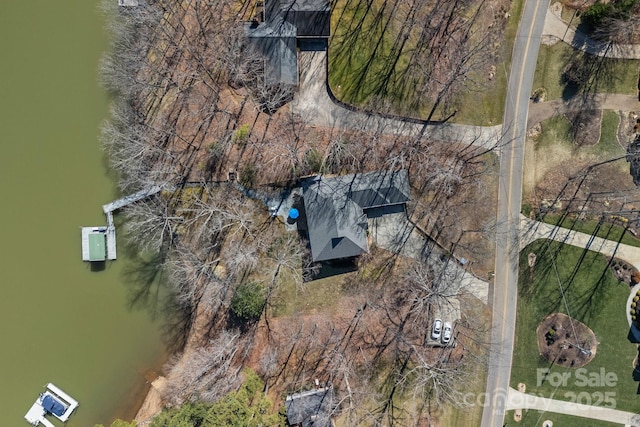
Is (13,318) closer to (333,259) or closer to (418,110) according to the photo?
(333,259)

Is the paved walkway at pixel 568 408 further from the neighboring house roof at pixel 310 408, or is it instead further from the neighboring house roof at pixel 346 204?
the neighboring house roof at pixel 346 204

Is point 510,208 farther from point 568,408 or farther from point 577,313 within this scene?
point 568,408

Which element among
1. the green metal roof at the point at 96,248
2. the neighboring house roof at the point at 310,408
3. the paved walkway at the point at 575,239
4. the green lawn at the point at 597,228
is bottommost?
the neighboring house roof at the point at 310,408

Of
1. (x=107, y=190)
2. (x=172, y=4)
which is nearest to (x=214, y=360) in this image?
(x=107, y=190)

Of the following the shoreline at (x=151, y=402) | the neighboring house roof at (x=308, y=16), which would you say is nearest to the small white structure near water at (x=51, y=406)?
the shoreline at (x=151, y=402)

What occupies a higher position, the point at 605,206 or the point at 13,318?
the point at 605,206

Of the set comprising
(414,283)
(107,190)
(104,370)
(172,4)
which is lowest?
(104,370)

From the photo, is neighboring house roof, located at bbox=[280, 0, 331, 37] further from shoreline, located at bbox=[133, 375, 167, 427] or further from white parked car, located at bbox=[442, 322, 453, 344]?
shoreline, located at bbox=[133, 375, 167, 427]
